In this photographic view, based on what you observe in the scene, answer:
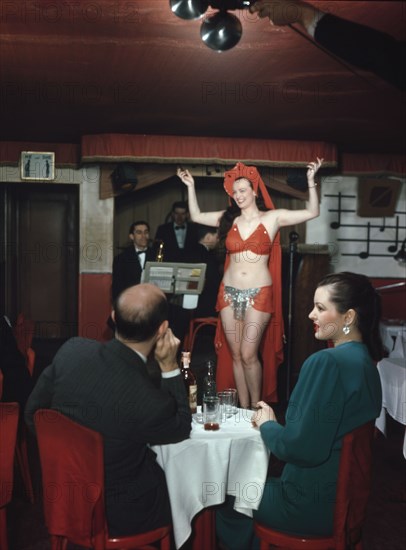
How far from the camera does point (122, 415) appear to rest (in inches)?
69.9

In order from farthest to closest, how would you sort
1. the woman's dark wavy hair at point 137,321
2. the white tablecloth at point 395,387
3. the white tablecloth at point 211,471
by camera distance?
the white tablecloth at point 395,387 < the white tablecloth at point 211,471 < the woman's dark wavy hair at point 137,321

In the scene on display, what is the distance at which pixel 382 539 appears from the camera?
279cm

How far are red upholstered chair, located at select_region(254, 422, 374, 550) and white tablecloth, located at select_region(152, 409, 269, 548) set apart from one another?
0.18 m

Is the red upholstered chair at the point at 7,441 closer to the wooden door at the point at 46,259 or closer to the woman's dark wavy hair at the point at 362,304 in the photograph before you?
the woman's dark wavy hair at the point at 362,304

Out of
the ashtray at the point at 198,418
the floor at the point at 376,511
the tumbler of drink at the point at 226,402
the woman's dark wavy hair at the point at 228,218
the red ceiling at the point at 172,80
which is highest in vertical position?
the red ceiling at the point at 172,80

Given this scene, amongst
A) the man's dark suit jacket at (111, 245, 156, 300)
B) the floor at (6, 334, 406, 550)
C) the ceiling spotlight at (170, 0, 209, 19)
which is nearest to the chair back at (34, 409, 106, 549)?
the floor at (6, 334, 406, 550)

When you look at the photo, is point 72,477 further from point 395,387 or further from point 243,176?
point 243,176

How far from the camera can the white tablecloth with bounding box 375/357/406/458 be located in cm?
318

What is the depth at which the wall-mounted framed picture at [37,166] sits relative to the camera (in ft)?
24.6

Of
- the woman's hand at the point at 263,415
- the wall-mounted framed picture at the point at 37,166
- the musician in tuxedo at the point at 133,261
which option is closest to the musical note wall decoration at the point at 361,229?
the musician in tuxedo at the point at 133,261

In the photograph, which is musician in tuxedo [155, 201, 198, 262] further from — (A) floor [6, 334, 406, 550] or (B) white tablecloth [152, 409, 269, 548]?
(B) white tablecloth [152, 409, 269, 548]

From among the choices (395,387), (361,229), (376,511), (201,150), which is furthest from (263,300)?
(361,229)

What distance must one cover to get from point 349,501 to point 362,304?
25.6 inches

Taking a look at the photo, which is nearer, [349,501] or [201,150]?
[349,501]
